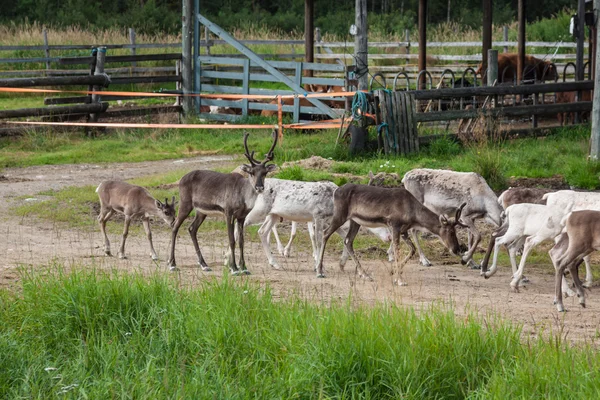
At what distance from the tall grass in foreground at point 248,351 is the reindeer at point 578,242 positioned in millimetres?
1591

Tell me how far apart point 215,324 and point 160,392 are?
1.18m

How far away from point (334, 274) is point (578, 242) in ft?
10.2

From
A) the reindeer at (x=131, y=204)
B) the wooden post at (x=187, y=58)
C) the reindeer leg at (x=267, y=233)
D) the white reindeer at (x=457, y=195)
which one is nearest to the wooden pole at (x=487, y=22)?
the wooden post at (x=187, y=58)

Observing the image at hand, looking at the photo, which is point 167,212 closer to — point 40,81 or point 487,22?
point 40,81

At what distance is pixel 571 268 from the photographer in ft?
36.8

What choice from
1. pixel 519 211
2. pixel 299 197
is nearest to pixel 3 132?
pixel 299 197

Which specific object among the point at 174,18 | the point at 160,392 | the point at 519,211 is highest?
the point at 174,18

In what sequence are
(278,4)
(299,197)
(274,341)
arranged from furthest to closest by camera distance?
(278,4) → (299,197) → (274,341)

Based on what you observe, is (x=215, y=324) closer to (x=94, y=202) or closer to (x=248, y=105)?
(x=94, y=202)

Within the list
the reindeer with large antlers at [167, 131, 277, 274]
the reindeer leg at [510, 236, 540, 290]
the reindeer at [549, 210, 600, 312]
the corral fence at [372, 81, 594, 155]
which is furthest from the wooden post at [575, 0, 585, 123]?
→ the reindeer at [549, 210, 600, 312]

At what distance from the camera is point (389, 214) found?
12.5 metres

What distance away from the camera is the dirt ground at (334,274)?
34.1 ft

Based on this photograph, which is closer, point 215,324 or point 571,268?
point 215,324

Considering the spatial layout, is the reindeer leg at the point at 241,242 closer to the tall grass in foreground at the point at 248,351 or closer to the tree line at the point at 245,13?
the tall grass in foreground at the point at 248,351
